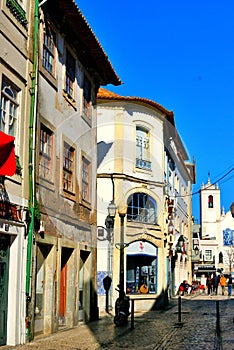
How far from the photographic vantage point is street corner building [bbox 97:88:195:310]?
2673 centimetres

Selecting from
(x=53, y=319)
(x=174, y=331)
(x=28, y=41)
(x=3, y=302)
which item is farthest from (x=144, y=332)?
(x=28, y=41)

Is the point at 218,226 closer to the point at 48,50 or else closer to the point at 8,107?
the point at 48,50

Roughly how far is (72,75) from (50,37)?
2.27 m

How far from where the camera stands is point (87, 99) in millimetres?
20812

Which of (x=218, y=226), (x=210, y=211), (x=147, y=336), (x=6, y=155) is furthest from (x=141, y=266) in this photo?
(x=210, y=211)

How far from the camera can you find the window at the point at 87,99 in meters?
20.3

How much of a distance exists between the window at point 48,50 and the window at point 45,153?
1.72 meters

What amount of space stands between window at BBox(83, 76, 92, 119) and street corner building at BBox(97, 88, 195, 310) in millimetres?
5266

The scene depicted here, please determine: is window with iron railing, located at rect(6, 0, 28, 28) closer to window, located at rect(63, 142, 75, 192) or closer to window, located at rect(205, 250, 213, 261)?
window, located at rect(63, 142, 75, 192)

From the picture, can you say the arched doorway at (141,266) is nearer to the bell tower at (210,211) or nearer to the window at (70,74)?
the window at (70,74)

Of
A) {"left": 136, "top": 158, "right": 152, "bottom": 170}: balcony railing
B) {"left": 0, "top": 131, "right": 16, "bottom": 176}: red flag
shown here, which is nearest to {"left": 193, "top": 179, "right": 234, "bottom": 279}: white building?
{"left": 136, "top": 158, "right": 152, "bottom": 170}: balcony railing

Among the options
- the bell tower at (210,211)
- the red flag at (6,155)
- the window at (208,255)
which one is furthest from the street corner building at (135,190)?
the bell tower at (210,211)

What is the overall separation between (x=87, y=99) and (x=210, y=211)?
10613 centimetres

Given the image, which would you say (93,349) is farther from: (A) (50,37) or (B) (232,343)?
(A) (50,37)
